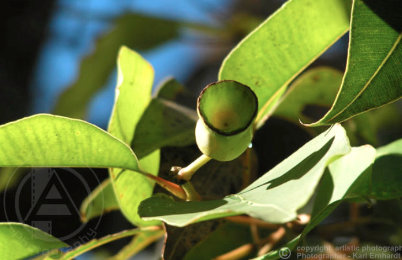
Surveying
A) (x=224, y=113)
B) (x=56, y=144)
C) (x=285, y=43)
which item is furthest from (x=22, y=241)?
(x=285, y=43)

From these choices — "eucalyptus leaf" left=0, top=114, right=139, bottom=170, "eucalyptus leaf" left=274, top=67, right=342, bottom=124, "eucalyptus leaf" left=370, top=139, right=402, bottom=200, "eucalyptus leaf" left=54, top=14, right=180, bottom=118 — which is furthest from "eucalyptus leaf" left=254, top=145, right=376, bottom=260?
"eucalyptus leaf" left=54, top=14, right=180, bottom=118

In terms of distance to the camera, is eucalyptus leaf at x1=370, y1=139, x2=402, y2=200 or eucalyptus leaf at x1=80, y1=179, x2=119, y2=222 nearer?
eucalyptus leaf at x1=370, y1=139, x2=402, y2=200

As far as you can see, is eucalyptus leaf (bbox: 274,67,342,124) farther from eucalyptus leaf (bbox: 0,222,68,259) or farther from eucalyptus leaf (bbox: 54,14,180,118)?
eucalyptus leaf (bbox: 54,14,180,118)

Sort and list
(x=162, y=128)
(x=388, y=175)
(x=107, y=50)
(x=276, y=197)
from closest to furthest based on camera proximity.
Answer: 1. (x=276, y=197)
2. (x=388, y=175)
3. (x=162, y=128)
4. (x=107, y=50)

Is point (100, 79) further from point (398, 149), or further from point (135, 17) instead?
point (398, 149)

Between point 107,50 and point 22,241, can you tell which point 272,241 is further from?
point 107,50

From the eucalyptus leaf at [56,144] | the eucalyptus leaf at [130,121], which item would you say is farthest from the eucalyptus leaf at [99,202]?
the eucalyptus leaf at [56,144]

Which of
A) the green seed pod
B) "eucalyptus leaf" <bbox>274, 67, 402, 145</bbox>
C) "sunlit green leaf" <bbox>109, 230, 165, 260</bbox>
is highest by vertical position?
"eucalyptus leaf" <bbox>274, 67, 402, 145</bbox>
